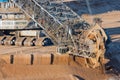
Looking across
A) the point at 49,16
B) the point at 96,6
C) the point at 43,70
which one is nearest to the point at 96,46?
the point at 43,70

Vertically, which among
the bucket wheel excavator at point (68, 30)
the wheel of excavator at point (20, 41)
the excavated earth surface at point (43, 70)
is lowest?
the excavated earth surface at point (43, 70)

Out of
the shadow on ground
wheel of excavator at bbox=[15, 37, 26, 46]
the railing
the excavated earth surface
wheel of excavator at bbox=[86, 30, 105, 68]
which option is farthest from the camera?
the shadow on ground

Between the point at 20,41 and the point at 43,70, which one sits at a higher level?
the point at 20,41

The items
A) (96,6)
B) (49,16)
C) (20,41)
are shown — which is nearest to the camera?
(49,16)

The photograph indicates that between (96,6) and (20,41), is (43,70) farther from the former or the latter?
(96,6)

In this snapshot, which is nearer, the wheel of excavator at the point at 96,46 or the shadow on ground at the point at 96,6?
the wheel of excavator at the point at 96,46

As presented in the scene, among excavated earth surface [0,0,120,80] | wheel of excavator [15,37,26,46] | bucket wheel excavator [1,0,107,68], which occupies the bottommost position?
excavated earth surface [0,0,120,80]

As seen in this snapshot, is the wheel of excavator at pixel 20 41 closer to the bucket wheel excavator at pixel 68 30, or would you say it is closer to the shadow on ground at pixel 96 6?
the bucket wheel excavator at pixel 68 30

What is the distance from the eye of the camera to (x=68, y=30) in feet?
146

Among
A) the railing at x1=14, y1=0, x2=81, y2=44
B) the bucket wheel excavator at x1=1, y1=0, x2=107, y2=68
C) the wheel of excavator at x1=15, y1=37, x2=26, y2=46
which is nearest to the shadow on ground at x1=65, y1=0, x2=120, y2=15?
the wheel of excavator at x1=15, y1=37, x2=26, y2=46

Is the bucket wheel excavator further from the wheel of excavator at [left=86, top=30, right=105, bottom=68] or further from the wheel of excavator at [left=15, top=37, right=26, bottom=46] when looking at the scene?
the wheel of excavator at [left=15, top=37, right=26, bottom=46]

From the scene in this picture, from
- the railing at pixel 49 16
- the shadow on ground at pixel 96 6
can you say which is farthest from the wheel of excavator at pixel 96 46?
the shadow on ground at pixel 96 6

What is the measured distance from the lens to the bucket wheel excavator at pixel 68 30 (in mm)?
43125

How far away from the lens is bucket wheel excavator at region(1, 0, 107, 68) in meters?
43.1
